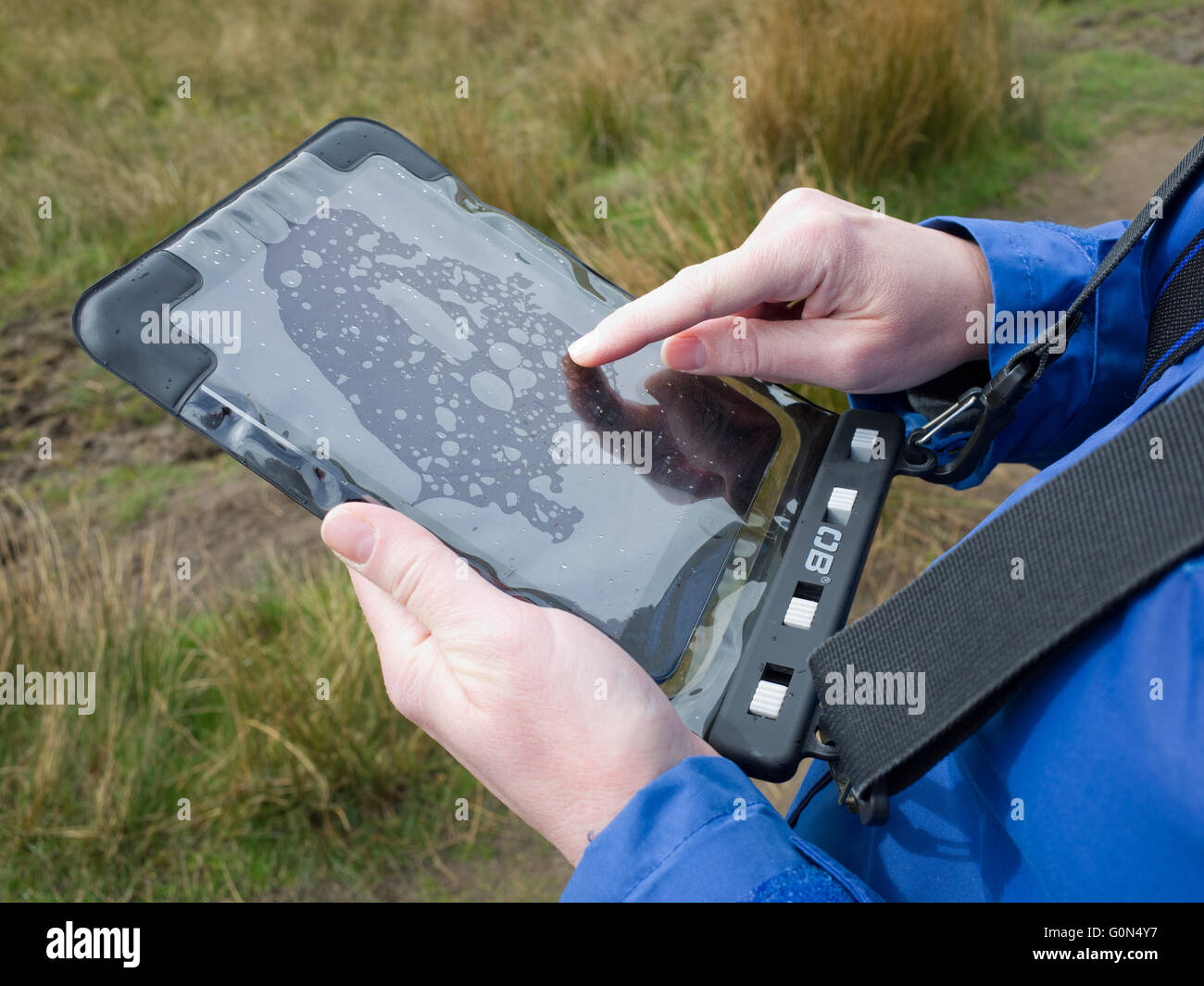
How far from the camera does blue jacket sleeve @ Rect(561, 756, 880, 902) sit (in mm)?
713

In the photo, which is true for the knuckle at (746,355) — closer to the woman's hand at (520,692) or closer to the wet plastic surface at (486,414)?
the wet plastic surface at (486,414)

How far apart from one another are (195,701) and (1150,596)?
2149 mm

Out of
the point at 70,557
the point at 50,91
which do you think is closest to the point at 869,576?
the point at 70,557

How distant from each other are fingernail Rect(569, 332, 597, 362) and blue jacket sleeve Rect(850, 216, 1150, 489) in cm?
51

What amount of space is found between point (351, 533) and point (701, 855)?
46 centimetres

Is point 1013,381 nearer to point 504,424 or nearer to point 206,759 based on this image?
point 504,424

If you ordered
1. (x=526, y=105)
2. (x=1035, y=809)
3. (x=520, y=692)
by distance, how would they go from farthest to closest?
1. (x=526, y=105)
2. (x=520, y=692)
3. (x=1035, y=809)


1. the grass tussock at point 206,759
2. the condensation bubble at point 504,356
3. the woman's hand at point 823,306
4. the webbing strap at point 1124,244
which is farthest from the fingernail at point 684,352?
the grass tussock at point 206,759

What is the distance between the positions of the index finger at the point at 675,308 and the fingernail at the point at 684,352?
0.04 feet

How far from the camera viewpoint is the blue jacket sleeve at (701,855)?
2.34ft

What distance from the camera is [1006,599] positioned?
74cm

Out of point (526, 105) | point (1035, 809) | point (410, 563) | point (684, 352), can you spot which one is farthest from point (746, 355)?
point (526, 105)

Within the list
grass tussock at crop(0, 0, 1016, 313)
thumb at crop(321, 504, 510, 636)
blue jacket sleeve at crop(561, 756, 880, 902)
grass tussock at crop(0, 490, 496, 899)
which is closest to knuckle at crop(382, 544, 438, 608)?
thumb at crop(321, 504, 510, 636)

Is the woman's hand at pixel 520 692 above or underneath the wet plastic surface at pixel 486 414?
underneath
